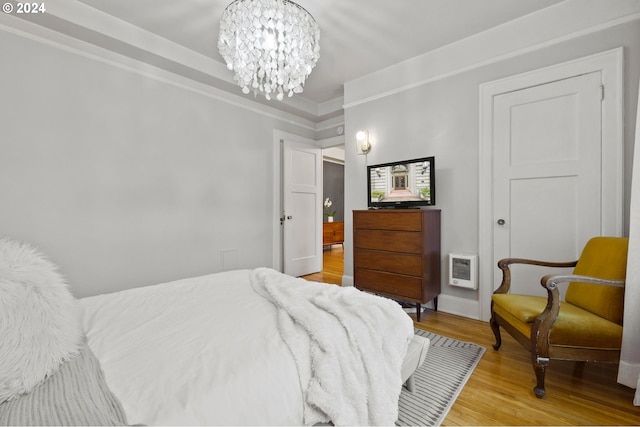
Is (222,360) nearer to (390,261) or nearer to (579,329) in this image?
(579,329)

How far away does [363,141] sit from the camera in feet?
11.7

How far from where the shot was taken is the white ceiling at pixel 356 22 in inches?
91.1

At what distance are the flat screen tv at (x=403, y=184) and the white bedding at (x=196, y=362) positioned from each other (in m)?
2.13

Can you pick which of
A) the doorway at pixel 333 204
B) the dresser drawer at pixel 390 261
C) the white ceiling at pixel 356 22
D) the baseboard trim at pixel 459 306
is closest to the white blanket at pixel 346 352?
the dresser drawer at pixel 390 261

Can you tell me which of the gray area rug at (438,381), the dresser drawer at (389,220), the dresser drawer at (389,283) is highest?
the dresser drawer at (389,220)

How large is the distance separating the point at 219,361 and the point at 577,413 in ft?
6.17

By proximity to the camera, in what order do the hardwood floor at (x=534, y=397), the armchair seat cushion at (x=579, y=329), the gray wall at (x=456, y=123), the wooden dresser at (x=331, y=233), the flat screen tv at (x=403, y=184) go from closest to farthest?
the hardwood floor at (x=534, y=397), the armchair seat cushion at (x=579, y=329), the gray wall at (x=456, y=123), the flat screen tv at (x=403, y=184), the wooden dresser at (x=331, y=233)

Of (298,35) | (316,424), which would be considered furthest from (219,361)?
(298,35)

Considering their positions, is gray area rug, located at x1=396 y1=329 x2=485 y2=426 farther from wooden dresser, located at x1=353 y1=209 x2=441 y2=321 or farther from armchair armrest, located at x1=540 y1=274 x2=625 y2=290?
armchair armrest, located at x1=540 y1=274 x2=625 y2=290

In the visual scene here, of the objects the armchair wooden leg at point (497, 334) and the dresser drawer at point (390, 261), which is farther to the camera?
the dresser drawer at point (390, 261)

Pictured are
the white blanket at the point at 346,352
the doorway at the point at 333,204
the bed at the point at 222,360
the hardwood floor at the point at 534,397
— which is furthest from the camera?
the doorway at the point at 333,204

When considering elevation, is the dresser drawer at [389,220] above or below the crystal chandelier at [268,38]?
below

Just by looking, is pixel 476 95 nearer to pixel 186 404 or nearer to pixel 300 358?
pixel 300 358

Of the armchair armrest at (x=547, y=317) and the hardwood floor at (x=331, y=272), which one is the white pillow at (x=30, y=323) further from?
the hardwood floor at (x=331, y=272)
